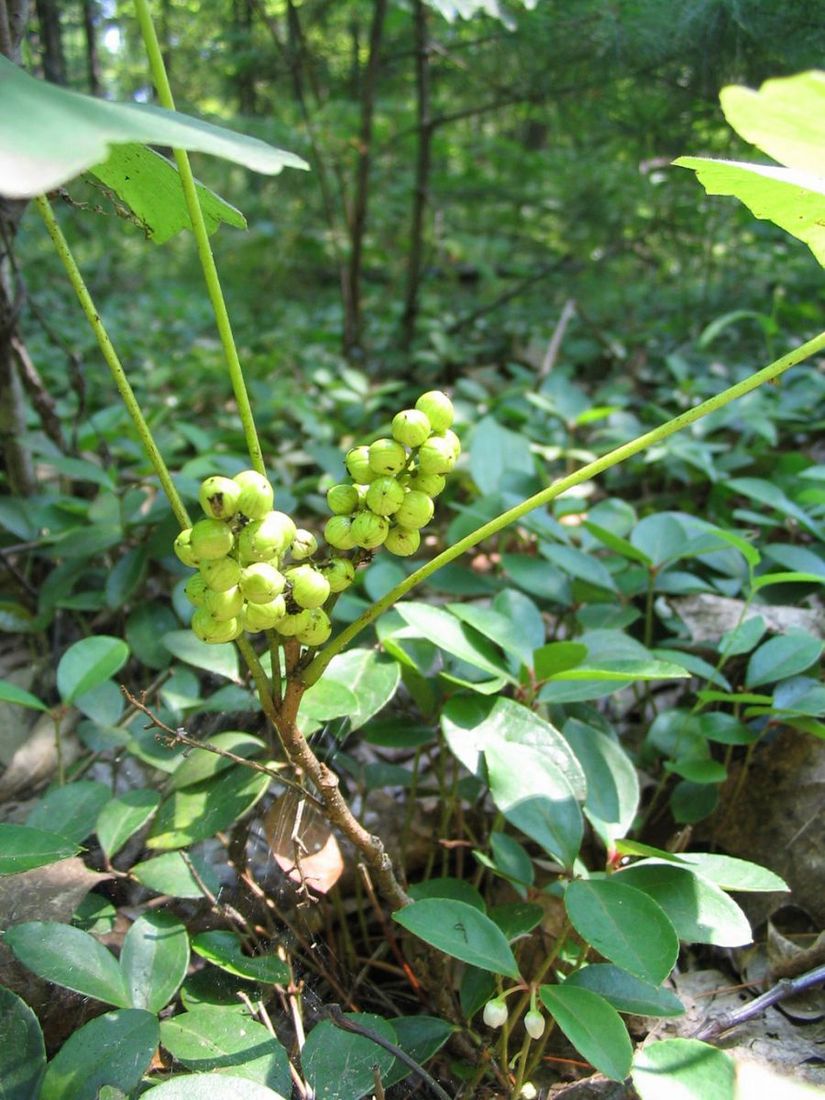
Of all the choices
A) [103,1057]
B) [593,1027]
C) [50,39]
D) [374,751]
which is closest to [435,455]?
[593,1027]

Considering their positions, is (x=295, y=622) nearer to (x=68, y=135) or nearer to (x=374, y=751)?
(x=68, y=135)

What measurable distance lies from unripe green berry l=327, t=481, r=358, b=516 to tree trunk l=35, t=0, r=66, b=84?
253 centimetres

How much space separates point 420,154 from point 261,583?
2.71m

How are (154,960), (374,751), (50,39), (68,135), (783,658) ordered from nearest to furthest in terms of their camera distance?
(68,135) → (154,960) → (783,658) → (374,751) → (50,39)

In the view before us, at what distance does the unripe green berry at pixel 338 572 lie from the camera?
840 mm

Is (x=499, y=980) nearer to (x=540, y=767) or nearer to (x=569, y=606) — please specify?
(x=540, y=767)

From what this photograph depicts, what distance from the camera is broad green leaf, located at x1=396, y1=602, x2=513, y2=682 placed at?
111cm

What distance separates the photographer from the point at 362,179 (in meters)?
3.00

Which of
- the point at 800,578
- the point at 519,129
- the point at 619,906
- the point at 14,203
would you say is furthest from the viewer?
the point at 519,129

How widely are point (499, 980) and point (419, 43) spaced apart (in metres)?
2.92

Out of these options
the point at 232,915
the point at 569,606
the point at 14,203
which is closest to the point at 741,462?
the point at 569,606

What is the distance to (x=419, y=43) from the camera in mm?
2850

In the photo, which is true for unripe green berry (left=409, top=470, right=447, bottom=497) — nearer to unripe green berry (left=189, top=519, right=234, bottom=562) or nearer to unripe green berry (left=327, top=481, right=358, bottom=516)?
unripe green berry (left=327, top=481, right=358, bottom=516)

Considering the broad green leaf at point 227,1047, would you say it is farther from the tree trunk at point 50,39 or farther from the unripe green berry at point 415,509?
the tree trunk at point 50,39
